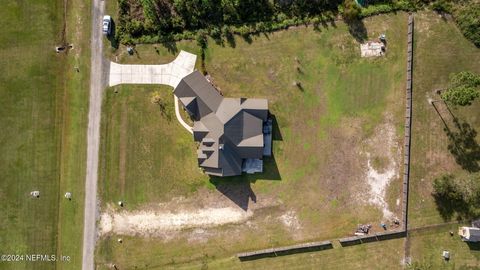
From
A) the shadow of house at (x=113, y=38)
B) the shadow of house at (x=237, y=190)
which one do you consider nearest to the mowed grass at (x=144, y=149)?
the shadow of house at (x=237, y=190)

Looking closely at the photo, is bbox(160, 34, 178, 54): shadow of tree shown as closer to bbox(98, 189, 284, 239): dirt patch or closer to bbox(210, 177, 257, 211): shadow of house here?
bbox(210, 177, 257, 211): shadow of house

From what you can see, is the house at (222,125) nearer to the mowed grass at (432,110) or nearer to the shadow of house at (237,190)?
the shadow of house at (237,190)

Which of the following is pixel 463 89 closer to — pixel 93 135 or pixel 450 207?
pixel 450 207

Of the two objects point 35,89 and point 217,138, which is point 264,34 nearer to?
point 217,138

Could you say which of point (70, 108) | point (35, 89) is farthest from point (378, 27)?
point (35, 89)

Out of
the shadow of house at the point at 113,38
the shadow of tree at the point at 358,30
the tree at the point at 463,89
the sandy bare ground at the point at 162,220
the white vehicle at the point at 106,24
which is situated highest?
the shadow of tree at the point at 358,30
